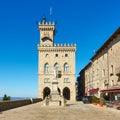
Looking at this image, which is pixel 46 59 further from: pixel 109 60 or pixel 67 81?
pixel 109 60

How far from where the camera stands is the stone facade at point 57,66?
73562mm

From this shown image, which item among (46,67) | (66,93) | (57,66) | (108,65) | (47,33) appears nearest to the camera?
(108,65)

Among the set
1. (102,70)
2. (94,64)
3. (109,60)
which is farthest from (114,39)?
(94,64)

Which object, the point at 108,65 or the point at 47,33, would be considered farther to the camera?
the point at 47,33

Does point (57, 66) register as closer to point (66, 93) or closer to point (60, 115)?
point (66, 93)

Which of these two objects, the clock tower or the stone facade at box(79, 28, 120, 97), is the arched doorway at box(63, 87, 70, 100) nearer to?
the clock tower

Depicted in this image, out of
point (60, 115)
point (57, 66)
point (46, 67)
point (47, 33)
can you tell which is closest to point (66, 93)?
point (57, 66)

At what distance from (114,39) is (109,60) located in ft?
14.6

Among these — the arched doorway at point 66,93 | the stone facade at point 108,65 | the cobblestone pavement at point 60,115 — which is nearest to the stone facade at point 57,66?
the arched doorway at point 66,93

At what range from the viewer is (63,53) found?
7625 cm

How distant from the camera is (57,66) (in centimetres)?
7569

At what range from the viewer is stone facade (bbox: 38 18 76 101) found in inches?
2896

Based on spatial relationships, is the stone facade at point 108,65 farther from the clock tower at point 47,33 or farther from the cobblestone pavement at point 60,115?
the clock tower at point 47,33

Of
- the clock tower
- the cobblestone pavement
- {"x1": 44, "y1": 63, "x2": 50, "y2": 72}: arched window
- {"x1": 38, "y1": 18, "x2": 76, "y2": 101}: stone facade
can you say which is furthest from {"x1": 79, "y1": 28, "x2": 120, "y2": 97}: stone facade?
the clock tower
